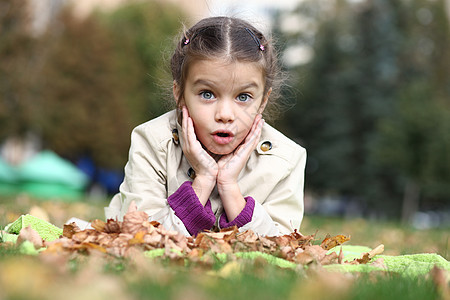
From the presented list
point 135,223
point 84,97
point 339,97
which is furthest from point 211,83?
point 339,97

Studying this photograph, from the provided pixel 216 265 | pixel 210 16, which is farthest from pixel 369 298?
pixel 210 16

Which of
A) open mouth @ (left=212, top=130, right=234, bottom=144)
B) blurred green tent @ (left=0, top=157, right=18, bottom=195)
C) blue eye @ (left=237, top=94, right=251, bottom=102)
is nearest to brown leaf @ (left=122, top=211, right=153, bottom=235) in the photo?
open mouth @ (left=212, top=130, right=234, bottom=144)

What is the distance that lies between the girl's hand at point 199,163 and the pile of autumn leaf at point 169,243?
1.19ft

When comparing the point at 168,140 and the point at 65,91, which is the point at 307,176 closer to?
the point at 65,91

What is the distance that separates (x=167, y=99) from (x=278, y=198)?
48.3 inches

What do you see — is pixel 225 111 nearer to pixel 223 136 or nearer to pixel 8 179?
pixel 223 136

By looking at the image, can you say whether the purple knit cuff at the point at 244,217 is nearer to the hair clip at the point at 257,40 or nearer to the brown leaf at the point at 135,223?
the brown leaf at the point at 135,223

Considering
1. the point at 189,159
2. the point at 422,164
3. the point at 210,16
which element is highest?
the point at 210,16

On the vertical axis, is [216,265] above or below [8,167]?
above

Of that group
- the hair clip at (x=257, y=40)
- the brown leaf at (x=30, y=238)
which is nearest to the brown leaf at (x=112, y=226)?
the brown leaf at (x=30, y=238)

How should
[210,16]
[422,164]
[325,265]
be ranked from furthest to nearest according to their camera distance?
[422,164] < [210,16] < [325,265]

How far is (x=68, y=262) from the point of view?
8.04 feet

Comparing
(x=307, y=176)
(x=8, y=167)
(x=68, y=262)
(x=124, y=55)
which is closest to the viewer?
(x=68, y=262)

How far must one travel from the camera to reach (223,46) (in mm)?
3775
